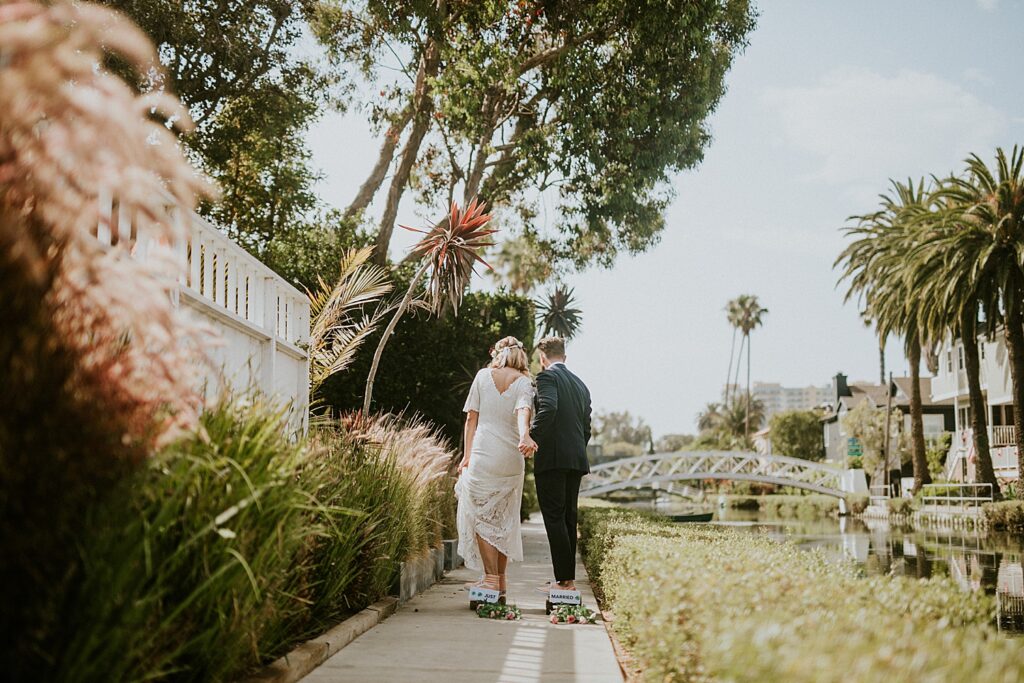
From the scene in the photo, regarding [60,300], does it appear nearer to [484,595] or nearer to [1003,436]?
[484,595]

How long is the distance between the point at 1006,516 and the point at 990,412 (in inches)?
866

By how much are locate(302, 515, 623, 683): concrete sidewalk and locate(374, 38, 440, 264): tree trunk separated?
41.6 feet

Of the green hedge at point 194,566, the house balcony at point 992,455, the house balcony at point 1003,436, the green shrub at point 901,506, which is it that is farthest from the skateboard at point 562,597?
the house balcony at point 1003,436

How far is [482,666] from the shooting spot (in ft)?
14.7

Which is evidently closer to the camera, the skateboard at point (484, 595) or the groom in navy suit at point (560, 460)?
the skateboard at point (484, 595)

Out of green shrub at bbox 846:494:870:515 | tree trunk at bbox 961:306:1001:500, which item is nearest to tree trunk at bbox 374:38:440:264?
tree trunk at bbox 961:306:1001:500

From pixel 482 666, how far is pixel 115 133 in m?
3.30

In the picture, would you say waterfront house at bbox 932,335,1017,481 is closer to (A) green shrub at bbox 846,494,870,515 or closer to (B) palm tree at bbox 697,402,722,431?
(A) green shrub at bbox 846,494,870,515

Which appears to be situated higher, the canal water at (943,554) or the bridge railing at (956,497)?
the bridge railing at (956,497)

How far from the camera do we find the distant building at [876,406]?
54.6 m

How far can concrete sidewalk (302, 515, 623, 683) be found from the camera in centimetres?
425

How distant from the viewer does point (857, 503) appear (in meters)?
37.6

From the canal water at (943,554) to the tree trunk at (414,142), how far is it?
9.72 m

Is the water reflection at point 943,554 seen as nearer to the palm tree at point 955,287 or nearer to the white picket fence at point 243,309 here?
the white picket fence at point 243,309
